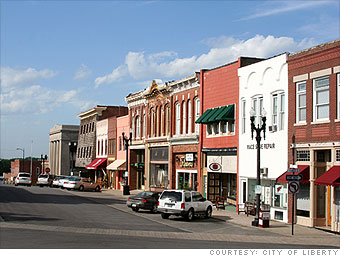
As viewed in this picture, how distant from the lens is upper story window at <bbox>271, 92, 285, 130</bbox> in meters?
28.4

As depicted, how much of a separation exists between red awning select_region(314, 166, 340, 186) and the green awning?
33.3 ft

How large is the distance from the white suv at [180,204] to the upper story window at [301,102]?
6972 mm

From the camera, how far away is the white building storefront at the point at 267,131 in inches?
1111

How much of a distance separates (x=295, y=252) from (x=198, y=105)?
78.7 ft

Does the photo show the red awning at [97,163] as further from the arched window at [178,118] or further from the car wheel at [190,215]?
the car wheel at [190,215]

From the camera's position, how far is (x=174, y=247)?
17047 mm

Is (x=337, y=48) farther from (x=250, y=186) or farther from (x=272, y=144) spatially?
(x=250, y=186)

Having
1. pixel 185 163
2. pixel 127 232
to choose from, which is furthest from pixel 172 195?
pixel 185 163

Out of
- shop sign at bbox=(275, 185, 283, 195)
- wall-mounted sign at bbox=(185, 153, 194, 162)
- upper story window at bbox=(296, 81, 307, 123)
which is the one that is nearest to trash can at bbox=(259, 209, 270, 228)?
shop sign at bbox=(275, 185, 283, 195)

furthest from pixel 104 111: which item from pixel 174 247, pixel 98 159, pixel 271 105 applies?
pixel 174 247

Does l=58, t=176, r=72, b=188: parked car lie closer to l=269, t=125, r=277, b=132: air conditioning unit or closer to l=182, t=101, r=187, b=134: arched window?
l=182, t=101, r=187, b=134: arched window

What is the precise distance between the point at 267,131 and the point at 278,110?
60.6 inches

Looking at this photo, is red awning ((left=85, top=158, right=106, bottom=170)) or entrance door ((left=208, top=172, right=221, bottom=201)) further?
red awning ((left=85, top=158, right=106, bottom=170))

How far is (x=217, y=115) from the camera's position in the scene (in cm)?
3484
